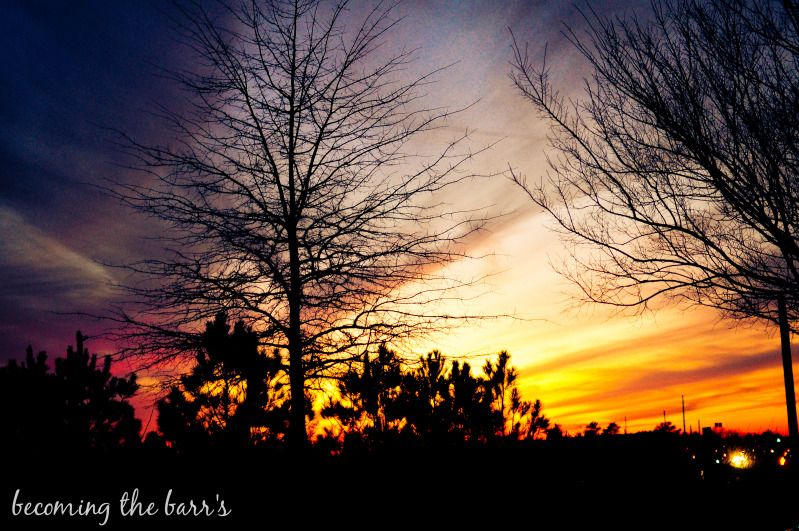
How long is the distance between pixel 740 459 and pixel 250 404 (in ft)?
48.2

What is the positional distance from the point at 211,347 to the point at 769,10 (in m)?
6.35

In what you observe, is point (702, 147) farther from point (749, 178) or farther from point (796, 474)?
point (796, 474)

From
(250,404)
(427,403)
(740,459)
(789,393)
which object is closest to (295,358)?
(250,404)

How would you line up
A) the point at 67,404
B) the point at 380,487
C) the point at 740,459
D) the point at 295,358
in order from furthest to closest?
1. the point at 740,459
2. the point at 67,404
3. the point at 295,358
4. the point at 380,487

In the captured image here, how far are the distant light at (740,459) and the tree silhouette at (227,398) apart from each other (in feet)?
44.1

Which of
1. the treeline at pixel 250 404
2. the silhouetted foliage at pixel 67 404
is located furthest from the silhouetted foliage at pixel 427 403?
the silhouetted foliage at pixel 67 404

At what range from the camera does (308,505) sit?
484 cm

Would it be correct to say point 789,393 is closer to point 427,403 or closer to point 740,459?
Answer: point 740,459

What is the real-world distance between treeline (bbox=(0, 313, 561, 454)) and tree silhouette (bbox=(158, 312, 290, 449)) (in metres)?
0.01

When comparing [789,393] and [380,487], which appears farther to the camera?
[789,393]

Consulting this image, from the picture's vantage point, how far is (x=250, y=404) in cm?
668

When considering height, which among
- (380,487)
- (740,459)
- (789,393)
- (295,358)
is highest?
(295,358)

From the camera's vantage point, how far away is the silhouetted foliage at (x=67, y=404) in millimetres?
A: 7836

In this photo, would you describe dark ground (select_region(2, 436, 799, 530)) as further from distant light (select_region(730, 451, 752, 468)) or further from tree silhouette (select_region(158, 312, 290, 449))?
distant light (select_region(730, 451, 752, 468))
